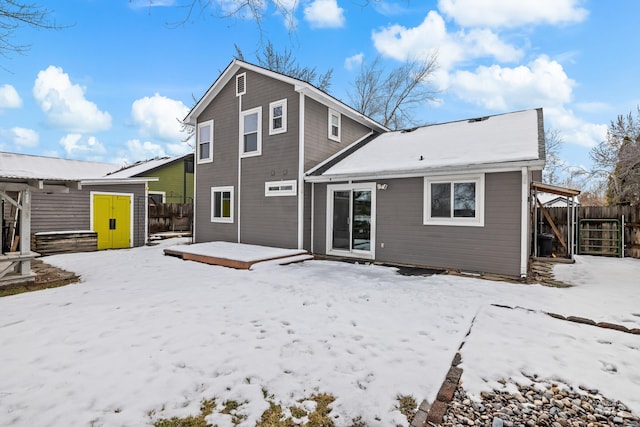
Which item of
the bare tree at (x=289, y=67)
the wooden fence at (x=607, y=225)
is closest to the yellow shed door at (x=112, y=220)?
the bare tree at (x=289, y=67)

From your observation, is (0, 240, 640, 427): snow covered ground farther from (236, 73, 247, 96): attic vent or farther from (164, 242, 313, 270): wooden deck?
(236, 73, 247, 96): attic vent

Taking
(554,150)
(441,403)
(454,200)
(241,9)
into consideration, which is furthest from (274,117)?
(554,150)

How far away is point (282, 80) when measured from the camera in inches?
393

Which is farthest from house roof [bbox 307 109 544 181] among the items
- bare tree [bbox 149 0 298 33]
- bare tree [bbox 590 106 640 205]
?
bare tree [bbox 590 106 640 205]

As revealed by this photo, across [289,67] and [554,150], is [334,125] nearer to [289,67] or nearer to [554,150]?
[289,67]

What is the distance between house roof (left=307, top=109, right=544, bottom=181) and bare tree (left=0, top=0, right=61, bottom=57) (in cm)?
635

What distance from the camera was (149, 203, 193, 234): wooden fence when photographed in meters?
15.8

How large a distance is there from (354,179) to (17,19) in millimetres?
7047

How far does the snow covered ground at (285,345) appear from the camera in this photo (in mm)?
2490

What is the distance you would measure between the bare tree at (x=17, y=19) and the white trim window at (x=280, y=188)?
626 cm

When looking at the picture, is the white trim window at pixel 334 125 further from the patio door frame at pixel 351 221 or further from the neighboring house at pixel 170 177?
the neighboring house at pixel 170 177

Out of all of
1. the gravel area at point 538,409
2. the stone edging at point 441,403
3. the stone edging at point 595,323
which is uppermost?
the stone edging at point 595,323

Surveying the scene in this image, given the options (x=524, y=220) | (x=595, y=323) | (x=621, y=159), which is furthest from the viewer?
(x=621, y=159)

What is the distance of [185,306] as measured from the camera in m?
4.77
